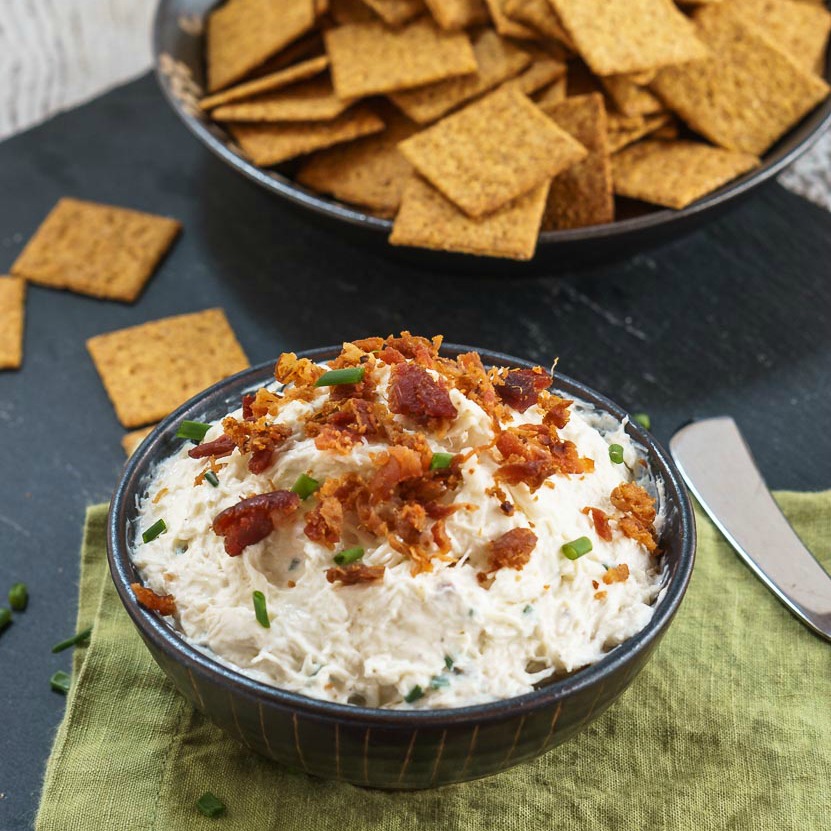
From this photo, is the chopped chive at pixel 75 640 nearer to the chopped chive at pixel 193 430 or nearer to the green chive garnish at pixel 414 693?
the chopped chive at pixel 193 430

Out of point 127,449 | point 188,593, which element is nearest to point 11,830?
point 188,593

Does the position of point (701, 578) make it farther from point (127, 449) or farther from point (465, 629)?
point (127, 449)

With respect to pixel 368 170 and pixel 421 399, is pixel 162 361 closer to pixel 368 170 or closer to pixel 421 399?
pixel 368 170

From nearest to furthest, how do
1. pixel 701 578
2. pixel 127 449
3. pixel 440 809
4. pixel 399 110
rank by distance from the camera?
pixel 440 809, pixel 701 578, pixel 127 449, pixel 399 110

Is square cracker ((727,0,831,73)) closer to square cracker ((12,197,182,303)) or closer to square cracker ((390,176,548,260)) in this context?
square cracker ((390,176,548,260))

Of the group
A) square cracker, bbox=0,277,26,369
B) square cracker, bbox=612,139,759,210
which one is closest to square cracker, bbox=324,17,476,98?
square cracker, bbox=612,139,759,210

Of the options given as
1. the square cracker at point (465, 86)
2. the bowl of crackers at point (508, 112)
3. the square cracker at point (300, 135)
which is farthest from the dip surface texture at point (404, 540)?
the square cracker at point (465, 86)
